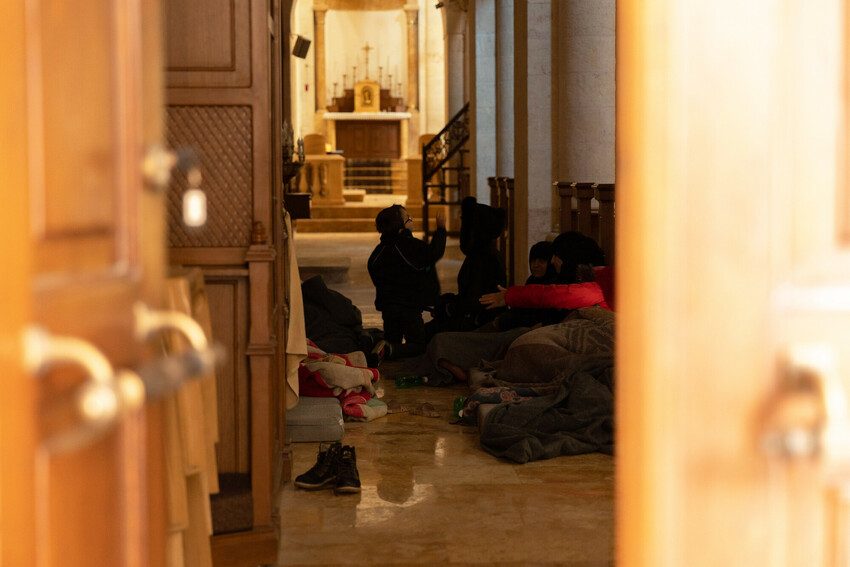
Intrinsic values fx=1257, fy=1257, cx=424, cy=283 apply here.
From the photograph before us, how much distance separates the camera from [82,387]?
1.52 meters

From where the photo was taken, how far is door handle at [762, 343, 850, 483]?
161 cm

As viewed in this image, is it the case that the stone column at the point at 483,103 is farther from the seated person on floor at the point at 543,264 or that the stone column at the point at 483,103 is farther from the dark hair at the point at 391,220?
the seated person on floor at the point at 543,264

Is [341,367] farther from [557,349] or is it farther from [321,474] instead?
[321,474]

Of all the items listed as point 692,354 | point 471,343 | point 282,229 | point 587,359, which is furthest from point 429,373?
point 692,354

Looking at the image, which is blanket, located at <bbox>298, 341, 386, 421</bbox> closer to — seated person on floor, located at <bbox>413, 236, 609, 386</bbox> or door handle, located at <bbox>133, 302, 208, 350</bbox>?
seated person on floor, located at <bbox>413, 236, 609, 386</bbox>

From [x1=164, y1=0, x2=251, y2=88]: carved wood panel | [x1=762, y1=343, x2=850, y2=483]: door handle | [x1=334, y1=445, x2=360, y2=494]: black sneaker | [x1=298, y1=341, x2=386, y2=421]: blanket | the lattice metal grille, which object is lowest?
[x1=334, y1=445, x2=360, y2=494]: black sneaker

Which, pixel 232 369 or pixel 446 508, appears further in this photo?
pixel 446 508

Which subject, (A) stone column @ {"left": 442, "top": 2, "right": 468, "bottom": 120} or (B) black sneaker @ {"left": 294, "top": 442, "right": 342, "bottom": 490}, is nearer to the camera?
(B) black sneaker @ {"left": 294, "top": 442, "right": 342, "bottom": 490}

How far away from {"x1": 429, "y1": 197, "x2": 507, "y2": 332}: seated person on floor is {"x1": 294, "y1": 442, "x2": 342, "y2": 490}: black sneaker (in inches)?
135

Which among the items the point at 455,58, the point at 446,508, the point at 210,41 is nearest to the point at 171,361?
the point at 210,41

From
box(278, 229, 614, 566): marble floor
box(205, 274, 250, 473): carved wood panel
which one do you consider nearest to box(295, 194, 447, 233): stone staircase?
box(278, 229, 614, 566): marble floor

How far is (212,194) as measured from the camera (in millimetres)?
4176

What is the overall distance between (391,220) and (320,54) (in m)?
19.2

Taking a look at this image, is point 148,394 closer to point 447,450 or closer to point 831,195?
point 831,195
